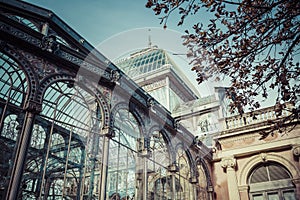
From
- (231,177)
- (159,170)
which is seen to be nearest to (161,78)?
(231,177)

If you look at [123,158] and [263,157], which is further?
[263,157]

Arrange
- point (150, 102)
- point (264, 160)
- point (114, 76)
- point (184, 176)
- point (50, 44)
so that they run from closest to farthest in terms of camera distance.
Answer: point (50, 44)
point (114, 76)
point (150, 102)
point (184, 176)
point (264, 160)

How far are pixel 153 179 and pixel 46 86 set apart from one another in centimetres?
613

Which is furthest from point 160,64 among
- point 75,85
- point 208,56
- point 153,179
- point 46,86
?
point 208,56

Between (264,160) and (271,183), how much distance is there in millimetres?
1163

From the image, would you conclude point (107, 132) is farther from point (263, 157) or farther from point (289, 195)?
point (289, 195)

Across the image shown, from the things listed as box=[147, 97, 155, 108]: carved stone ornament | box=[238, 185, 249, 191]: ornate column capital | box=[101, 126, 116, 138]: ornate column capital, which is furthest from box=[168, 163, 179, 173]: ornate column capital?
box=[101, 126, 116, 138]: ornate column capital

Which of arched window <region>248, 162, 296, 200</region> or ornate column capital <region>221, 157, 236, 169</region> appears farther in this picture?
ornate column capital <region>221, 157, 236, 169</region>

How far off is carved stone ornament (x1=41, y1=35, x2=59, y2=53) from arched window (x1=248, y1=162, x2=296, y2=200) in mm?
11924

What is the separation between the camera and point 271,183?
14711 mm

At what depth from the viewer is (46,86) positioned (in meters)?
8.51

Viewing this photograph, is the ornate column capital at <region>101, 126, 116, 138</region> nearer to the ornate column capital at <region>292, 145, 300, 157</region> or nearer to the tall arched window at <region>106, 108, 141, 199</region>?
the tall arched window at <region>106, 108, 141, 199</region>

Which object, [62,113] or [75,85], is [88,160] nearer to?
[62,113]

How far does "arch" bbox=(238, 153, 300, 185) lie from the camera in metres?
14.2
